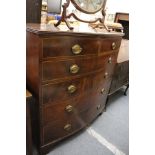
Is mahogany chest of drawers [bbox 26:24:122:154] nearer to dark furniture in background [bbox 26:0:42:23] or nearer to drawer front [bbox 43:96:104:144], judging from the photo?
drawer front [bbox 43:96:104:144]

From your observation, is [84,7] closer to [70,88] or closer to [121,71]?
[70,88]

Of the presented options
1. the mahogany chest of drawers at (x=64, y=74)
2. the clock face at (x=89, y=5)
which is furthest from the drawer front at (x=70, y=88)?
the clock face at (x=89, y=5)

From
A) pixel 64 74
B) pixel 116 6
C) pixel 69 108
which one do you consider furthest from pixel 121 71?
pixel 116 6

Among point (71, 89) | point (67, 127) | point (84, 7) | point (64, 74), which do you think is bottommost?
point (67, 127)

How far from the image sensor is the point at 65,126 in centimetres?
128

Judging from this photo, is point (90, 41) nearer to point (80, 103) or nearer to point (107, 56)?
point (107, 56)

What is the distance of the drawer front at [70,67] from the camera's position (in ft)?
3.02

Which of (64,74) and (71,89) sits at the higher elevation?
(64,74)

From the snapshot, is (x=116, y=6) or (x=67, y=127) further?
(x=116, y=6)

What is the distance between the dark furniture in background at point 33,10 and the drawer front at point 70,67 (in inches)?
21.2

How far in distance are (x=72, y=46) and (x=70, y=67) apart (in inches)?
5.6

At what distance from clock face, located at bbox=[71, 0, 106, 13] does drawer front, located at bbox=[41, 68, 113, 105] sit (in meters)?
0.49
